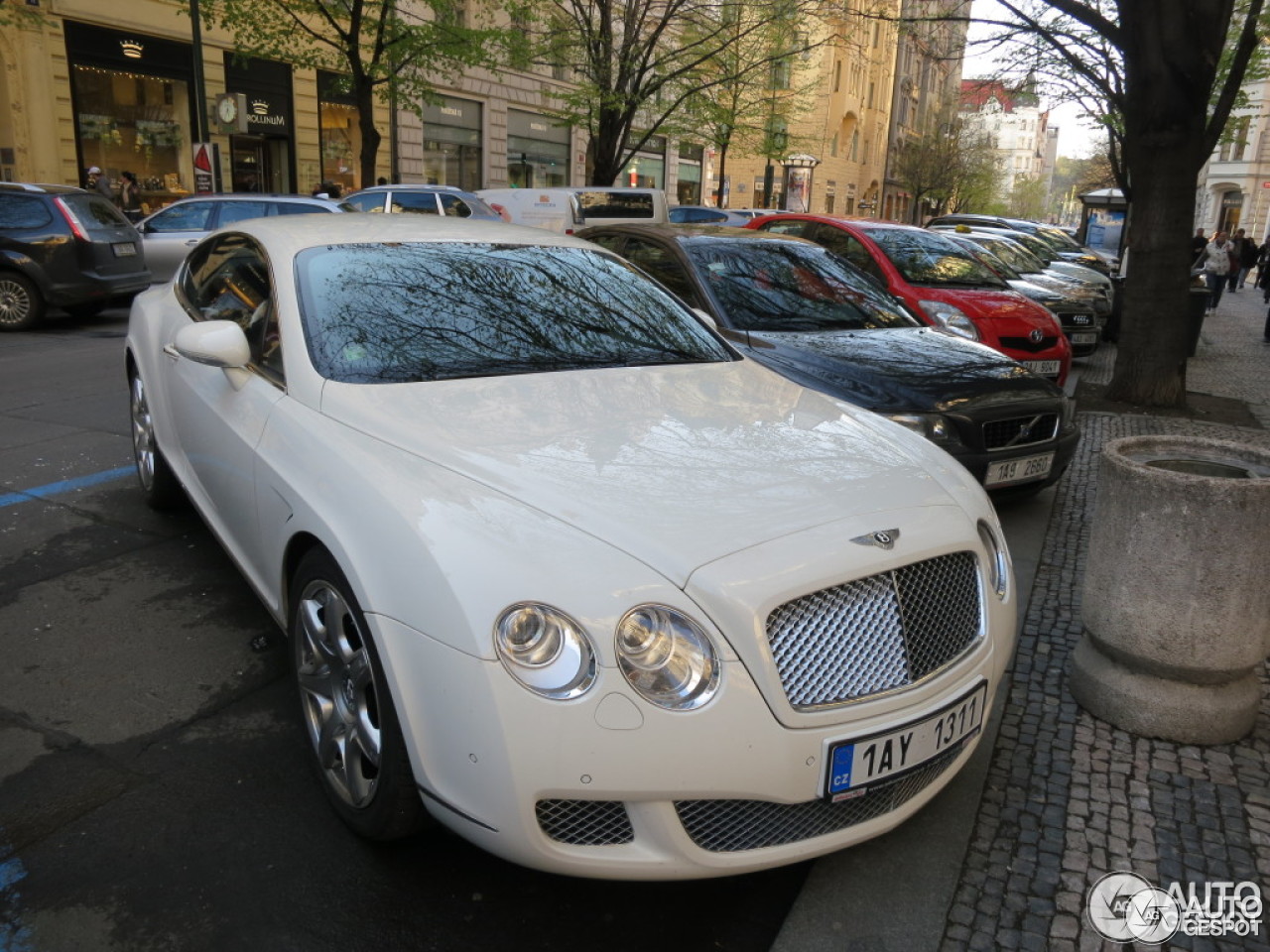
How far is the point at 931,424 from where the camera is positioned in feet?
16.9

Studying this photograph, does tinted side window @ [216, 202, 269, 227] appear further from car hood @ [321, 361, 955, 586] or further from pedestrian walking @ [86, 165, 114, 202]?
car hood @ [321, 361, 955, 586]

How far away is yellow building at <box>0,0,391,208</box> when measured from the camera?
18.8 metres

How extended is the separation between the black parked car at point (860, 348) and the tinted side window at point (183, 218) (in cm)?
888

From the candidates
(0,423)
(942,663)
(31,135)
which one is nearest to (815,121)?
(31,135)

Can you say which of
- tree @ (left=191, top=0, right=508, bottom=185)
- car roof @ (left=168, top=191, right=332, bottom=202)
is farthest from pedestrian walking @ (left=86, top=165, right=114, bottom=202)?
car roof @ (left=168, top=191, right=332, bottom=202)

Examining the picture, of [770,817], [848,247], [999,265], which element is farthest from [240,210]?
[770,817]

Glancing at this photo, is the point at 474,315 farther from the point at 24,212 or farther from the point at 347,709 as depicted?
the point at 24,212

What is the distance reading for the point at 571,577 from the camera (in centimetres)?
220

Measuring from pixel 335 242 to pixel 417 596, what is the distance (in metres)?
1.99

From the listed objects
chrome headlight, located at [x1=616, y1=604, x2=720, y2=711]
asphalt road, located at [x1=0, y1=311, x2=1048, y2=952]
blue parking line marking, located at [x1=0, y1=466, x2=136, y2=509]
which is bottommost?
asphalt road, located at [x1=0, y1=311, x2=1048, y2=952]

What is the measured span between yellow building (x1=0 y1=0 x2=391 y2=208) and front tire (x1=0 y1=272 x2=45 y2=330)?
7.28 meters

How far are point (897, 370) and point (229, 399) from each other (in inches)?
138

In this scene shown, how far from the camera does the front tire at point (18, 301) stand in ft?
38.1

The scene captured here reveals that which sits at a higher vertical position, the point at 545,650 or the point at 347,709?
the point at 545,650
